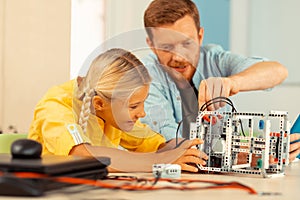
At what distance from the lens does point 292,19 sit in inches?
122

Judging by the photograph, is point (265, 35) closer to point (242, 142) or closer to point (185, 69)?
point (185, 69)

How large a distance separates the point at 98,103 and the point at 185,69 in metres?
0.99

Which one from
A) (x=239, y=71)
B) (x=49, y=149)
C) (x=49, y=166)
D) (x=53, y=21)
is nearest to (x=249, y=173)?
(x=49, y=149)

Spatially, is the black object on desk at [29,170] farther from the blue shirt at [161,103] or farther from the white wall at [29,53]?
the white wall at [29,53]

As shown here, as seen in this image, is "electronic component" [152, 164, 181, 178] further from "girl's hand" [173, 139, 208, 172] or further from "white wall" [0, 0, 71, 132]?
"white wall" [0, 0, 71, 132]

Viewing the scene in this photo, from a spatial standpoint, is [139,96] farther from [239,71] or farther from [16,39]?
[16,39]

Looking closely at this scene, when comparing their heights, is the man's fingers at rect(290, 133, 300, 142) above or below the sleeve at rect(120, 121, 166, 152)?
above

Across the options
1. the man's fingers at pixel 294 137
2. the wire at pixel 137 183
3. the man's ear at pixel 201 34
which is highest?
the man's ear at pixel 201 34

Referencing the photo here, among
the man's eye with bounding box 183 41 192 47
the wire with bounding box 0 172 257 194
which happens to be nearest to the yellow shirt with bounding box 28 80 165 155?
the wire with bounding box 0 172 257 194

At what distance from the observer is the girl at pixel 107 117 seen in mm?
1513

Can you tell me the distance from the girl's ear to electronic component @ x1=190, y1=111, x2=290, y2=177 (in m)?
0.26

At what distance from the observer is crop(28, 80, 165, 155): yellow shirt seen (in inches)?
61.4

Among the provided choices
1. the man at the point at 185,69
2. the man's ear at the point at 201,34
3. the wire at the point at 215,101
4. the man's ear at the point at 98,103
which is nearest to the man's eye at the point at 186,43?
the man at the point at 185,69

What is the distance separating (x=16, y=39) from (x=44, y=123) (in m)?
1.86
